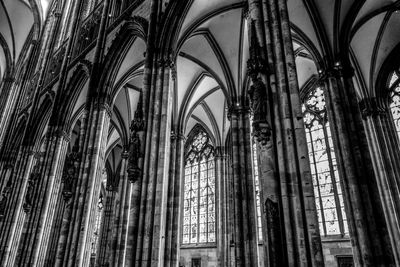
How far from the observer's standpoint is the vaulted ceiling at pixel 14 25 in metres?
24.4

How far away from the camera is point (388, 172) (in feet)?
38.5

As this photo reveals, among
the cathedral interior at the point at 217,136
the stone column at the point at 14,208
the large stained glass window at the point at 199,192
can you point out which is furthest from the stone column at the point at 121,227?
the stone column at the point at 14,208

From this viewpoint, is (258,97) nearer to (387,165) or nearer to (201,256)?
(387,165)

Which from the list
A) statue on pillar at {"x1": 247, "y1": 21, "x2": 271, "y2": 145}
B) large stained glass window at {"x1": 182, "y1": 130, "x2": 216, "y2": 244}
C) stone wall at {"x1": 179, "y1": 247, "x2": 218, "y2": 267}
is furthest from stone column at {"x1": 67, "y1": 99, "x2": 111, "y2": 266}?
large stained glass window at {"x1": 182, "y1": 130, "x2": 216, "y2": 244}

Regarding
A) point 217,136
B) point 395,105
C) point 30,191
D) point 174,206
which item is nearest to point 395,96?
point 395,105

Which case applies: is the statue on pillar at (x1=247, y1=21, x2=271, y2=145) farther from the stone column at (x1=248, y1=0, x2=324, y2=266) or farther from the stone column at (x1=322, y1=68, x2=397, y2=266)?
the stone column at (x1=322, y1=68, x2=397, y2=266)

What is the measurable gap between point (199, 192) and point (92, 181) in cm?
887

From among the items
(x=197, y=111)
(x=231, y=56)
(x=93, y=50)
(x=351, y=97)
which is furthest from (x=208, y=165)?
(x=351, y=97)

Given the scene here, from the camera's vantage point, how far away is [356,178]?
8.88m

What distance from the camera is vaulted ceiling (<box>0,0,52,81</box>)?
24422mm

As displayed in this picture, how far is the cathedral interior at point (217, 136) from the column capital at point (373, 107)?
6cm

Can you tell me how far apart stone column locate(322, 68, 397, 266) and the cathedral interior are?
0.12 ft

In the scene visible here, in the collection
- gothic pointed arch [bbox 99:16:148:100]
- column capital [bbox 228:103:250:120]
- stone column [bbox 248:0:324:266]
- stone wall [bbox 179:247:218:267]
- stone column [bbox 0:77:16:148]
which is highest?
stone column [bbox 0:77:16:148]

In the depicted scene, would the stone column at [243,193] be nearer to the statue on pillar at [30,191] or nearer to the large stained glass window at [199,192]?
the large stained glass window at [199,192]
